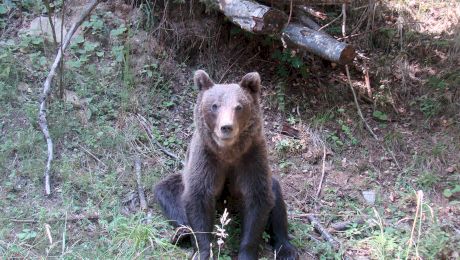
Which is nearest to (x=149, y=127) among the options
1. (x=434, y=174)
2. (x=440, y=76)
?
(x=434, y=174)

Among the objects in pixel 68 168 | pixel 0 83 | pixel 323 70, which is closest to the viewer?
pixel 68 168

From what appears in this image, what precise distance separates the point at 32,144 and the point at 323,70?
161 inches

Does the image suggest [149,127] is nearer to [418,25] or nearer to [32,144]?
[32,144]

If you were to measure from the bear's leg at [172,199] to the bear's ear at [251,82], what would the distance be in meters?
1.23

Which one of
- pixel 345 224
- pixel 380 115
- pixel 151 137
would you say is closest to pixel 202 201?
pixel 345 224

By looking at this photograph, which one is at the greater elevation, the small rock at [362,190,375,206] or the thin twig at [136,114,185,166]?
the thin twig at [136,114,185,166]

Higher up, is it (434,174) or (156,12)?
(156,12)

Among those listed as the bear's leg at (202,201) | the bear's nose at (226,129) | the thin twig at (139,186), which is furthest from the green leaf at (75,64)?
the bear's nose at (226,129)

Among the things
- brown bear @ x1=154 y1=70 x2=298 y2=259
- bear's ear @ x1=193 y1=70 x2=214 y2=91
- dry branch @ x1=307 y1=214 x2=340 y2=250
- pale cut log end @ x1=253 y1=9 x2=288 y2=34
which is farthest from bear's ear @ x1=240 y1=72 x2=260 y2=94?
dry branch @ x1=307 y1=214 x2=340 y2=250

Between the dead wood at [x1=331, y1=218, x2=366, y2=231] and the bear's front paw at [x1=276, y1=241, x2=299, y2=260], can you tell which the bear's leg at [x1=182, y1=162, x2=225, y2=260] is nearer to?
the bear's front paw at [x1=276, y1=241, x2=299, y2=260]

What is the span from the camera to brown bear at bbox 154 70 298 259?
4.56 m

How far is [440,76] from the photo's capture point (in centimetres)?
746

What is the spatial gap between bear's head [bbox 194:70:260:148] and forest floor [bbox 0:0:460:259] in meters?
1.09

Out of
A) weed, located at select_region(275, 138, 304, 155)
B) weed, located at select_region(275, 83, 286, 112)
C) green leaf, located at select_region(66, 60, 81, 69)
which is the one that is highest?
green leaf, located at select_region(66, 60, 81, 69)
